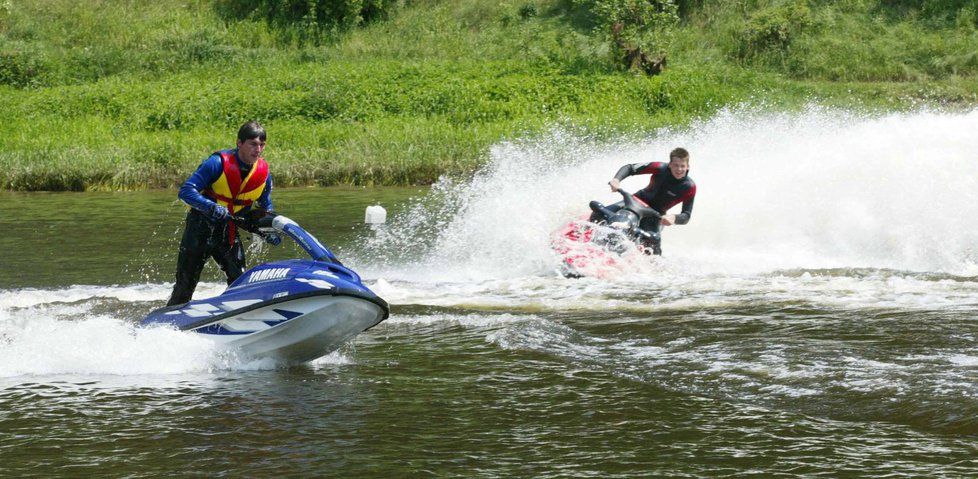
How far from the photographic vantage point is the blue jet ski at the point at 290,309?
275 inches

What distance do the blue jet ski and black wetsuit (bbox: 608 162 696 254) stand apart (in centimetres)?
540

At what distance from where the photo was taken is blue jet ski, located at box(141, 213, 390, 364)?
7.00m

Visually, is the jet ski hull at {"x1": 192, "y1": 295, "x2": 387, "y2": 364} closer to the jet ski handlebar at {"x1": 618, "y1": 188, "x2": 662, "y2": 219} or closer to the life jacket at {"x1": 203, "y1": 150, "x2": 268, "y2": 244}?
the life jacket at {"x1": 203, "y1": 150, "x2": 268, "y2": 244}

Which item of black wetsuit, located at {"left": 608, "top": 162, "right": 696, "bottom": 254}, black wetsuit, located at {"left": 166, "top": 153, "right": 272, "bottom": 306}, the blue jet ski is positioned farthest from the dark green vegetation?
the blue jet ski

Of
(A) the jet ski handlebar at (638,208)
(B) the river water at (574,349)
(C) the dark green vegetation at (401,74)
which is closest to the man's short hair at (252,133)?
(B) the river water at (574,349)

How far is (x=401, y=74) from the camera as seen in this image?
3025cm

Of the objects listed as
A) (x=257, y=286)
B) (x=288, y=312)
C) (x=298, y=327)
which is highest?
(x=257, y=286)

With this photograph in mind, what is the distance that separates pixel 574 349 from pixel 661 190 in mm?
4652

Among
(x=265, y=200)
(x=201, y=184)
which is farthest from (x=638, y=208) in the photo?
(x=201, y=184)

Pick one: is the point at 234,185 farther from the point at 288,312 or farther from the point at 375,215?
the point at 375,215

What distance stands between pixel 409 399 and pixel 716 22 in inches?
1172

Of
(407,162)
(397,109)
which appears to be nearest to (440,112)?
(397,109)

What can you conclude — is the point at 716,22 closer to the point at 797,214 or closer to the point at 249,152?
the point at 797,214

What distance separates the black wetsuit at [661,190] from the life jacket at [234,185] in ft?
16.3
